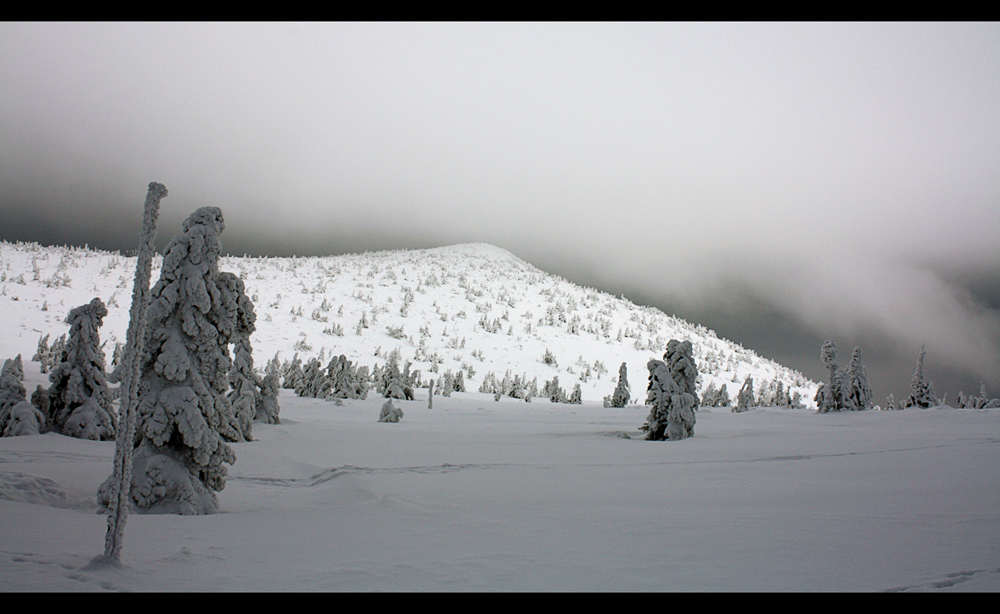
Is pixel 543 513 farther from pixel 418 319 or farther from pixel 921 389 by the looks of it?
pixel 418 319

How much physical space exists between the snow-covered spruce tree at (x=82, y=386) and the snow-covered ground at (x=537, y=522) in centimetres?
132

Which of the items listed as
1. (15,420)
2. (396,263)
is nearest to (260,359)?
(15,420)

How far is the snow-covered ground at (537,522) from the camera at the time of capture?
4.56 meters

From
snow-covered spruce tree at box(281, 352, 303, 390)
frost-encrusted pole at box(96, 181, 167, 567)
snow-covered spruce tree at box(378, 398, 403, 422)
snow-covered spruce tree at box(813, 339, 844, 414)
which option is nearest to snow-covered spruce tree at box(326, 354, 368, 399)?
snow-covered spruce tree at box(281, 352, 303, 390)

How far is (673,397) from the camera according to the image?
69.3 ft

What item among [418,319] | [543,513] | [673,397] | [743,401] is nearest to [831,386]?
[743,401]

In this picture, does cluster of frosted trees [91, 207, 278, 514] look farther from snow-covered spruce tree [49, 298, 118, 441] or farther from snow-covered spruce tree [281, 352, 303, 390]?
snow-covered spruce tree [281, 352, 303, 390]

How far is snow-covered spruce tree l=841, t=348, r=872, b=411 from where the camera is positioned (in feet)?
111

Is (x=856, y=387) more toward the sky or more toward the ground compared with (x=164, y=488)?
more toward the sky

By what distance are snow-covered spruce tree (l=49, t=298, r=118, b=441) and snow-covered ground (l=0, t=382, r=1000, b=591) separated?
4.32 feet

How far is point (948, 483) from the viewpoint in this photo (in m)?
9.12

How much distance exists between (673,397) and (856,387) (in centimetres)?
2147

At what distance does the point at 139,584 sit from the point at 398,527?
3.41m
